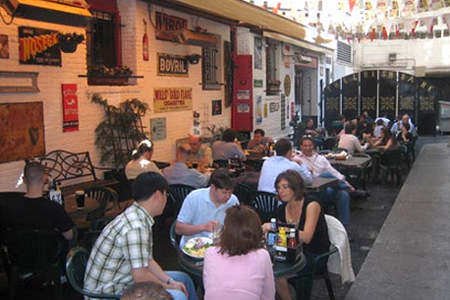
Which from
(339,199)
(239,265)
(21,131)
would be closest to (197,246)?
(239,265)

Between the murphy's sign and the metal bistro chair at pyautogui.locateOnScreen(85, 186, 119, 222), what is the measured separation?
4345 millimetres

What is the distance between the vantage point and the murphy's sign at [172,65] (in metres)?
10.3

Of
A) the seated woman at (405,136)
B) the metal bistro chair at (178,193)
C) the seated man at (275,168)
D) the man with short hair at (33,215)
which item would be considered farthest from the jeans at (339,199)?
the seated woman at (405,136)

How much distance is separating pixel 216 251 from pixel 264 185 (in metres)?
3.27

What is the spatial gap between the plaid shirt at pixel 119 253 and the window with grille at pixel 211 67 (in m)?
8.95

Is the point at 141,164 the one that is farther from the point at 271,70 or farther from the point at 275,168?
the point at 271,70

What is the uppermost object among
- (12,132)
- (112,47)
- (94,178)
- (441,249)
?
(112,47)

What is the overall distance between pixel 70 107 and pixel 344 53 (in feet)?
74.3

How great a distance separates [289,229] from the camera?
3898 millimetres

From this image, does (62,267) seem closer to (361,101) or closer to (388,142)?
(388,142)

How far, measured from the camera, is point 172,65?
1077 centimetres

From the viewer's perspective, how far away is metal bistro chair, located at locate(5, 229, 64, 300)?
14.4ft

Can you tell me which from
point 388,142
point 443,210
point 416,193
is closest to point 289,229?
point 443,210

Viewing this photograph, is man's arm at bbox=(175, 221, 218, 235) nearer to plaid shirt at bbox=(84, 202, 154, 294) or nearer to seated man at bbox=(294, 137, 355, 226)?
plaid shirt at bbox=(84, 202, 154, 294)
